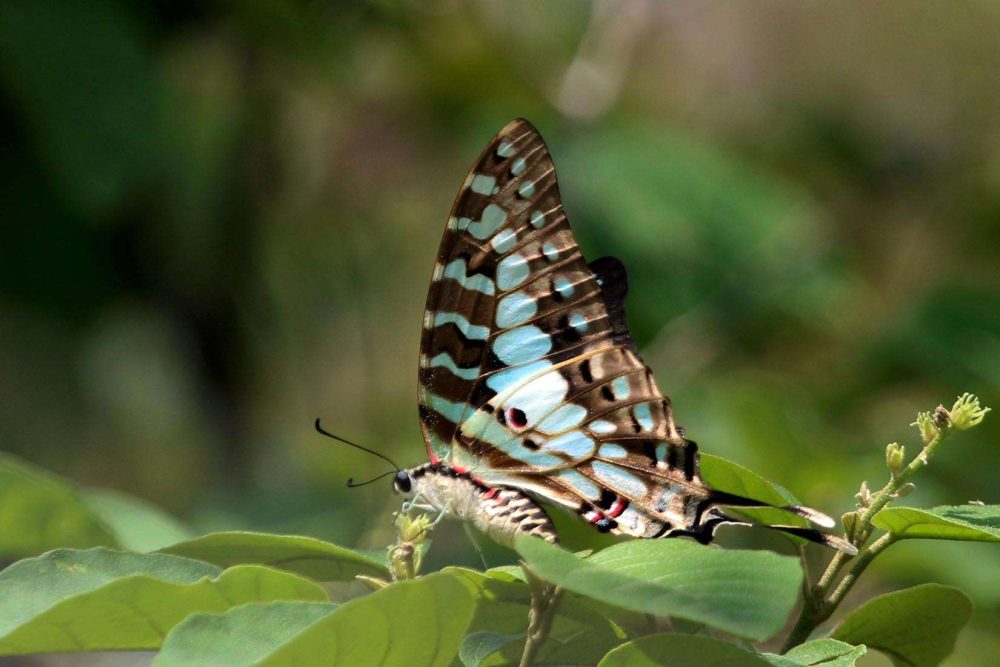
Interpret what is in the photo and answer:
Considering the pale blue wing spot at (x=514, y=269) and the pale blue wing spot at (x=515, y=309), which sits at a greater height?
the pale blue wing spot at (x=514, y=269)

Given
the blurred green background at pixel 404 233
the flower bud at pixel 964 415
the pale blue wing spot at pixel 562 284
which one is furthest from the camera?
the blurred green background at pixel 404 233

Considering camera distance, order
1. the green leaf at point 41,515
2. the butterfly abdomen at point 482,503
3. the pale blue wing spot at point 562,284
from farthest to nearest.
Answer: the pale blue wing spot at point 562,284 → the butterfly abdomen at point 482,503 → the green leaf at point 41,515

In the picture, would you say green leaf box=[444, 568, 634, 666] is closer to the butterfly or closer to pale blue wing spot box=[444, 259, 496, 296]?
the butterfly

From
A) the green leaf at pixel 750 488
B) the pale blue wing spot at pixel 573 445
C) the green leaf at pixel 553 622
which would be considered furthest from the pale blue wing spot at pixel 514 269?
the green leaf at pixel 553 622

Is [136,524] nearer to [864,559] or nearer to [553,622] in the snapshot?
[553,622]

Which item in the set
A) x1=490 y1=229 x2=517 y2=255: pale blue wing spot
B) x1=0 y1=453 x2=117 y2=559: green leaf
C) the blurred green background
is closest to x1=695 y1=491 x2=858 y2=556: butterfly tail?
x1=490 y1=229 x2=517 y2=255: pale blue wing spot

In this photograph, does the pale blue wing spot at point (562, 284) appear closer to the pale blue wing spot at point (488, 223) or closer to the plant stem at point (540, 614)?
the pale blue wing spot at point (488, 223)

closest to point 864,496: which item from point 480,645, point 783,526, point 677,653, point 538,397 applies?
point 783,526
